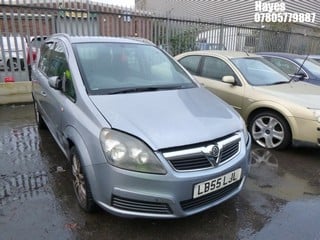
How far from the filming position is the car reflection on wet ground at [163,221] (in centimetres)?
267

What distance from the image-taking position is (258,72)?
5.42 meters

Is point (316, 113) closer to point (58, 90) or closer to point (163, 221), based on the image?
point (163, 221)

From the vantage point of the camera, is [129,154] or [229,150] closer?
[129,154]

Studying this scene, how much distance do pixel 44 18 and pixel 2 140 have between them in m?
3.81

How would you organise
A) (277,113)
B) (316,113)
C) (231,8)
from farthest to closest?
1. (231,8)
2. (277,113)
3. (316,113)

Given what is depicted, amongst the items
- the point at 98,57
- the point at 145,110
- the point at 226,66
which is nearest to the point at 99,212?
the point at 145,110

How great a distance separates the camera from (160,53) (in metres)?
4.10

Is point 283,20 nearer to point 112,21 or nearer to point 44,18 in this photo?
point 112,21

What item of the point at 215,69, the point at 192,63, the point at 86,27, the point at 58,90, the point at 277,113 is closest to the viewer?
the point at 58,90

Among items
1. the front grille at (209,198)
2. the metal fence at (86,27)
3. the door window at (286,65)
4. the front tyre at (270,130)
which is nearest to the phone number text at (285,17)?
the metal fence at (86,27)

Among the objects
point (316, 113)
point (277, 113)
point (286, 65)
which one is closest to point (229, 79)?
point (277, 113)

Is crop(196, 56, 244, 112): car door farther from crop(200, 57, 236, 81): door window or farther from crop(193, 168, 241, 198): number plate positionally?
crop(193, 168, 241, 198): number plate

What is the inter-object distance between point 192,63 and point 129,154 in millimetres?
3999

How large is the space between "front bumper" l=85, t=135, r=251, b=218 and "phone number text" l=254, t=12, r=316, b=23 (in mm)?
20118
